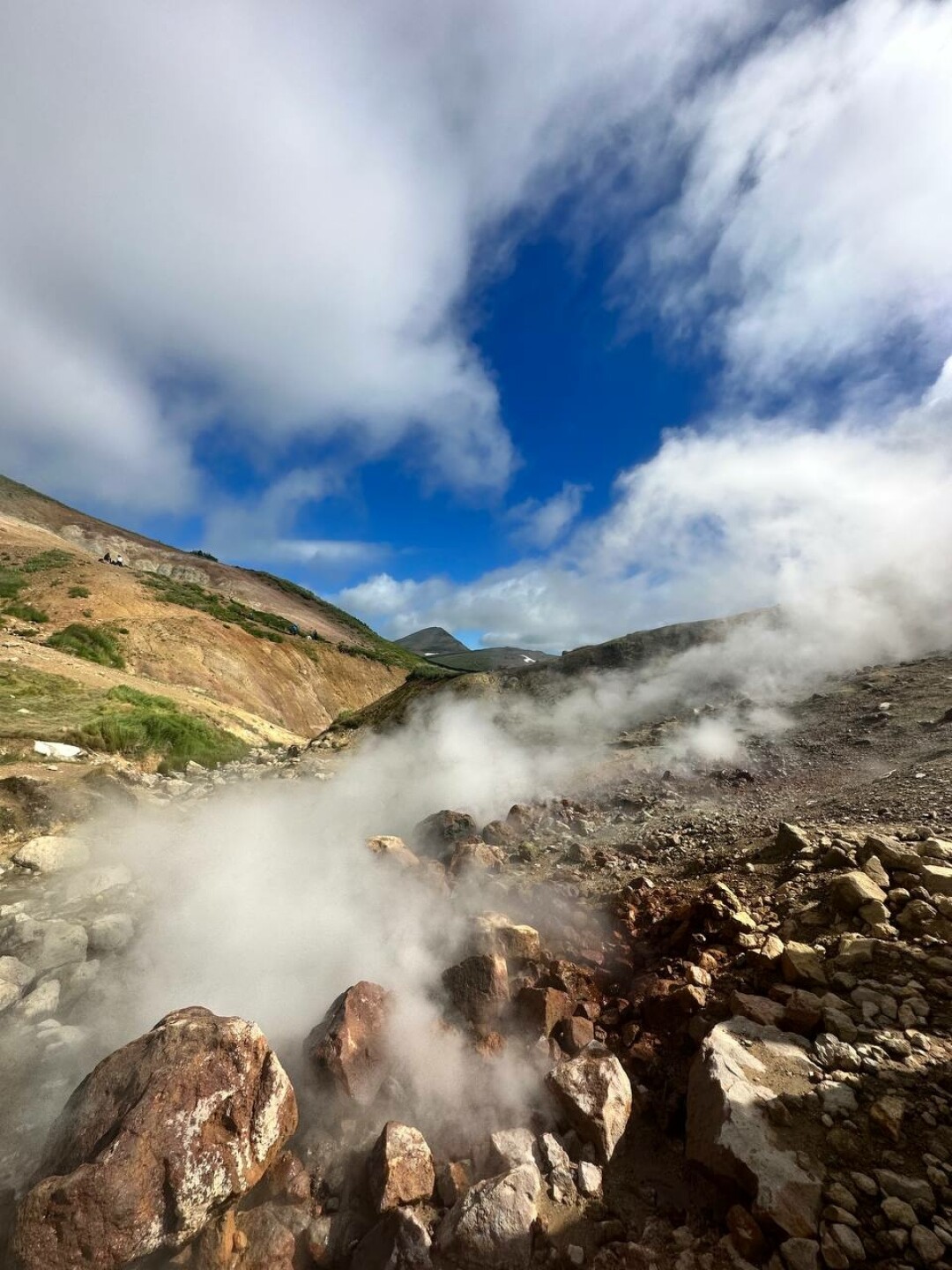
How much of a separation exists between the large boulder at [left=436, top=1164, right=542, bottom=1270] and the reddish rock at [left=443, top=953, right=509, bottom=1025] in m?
1.40

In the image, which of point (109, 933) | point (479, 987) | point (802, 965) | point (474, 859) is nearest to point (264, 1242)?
point (479, 987)

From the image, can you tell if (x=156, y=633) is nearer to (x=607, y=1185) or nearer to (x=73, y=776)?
(x=73, y=776)

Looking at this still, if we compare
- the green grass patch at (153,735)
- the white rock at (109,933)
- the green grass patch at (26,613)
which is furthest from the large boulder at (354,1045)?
the green grass patch at (26,613)

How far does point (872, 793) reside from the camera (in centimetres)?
702

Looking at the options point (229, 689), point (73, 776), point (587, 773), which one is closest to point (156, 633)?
point (229, 689)

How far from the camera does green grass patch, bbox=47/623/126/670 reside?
23.3 meters

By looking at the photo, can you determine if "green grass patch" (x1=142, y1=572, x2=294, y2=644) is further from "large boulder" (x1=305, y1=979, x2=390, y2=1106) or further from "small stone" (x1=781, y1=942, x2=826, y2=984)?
"small stone" (x1=781, y1=942, x2=826, y2=984)

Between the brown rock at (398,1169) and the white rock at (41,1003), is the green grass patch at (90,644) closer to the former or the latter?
the white rock at (41,1003)

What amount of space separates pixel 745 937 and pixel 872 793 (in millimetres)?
3616

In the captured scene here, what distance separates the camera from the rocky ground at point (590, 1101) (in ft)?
9.26

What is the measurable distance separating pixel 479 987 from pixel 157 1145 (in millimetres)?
2536

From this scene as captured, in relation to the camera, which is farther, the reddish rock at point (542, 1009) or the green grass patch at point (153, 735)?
the green grass patch at point (153, 735)

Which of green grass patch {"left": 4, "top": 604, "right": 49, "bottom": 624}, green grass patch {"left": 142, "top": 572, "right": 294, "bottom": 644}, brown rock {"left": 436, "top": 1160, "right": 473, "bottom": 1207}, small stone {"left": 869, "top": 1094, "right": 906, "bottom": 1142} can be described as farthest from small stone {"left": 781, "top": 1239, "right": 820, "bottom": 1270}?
green grass patch {"left": 142, "top": 572, "right": 294, "bottom": 644}

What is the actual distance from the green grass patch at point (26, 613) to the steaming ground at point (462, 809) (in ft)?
67.1
